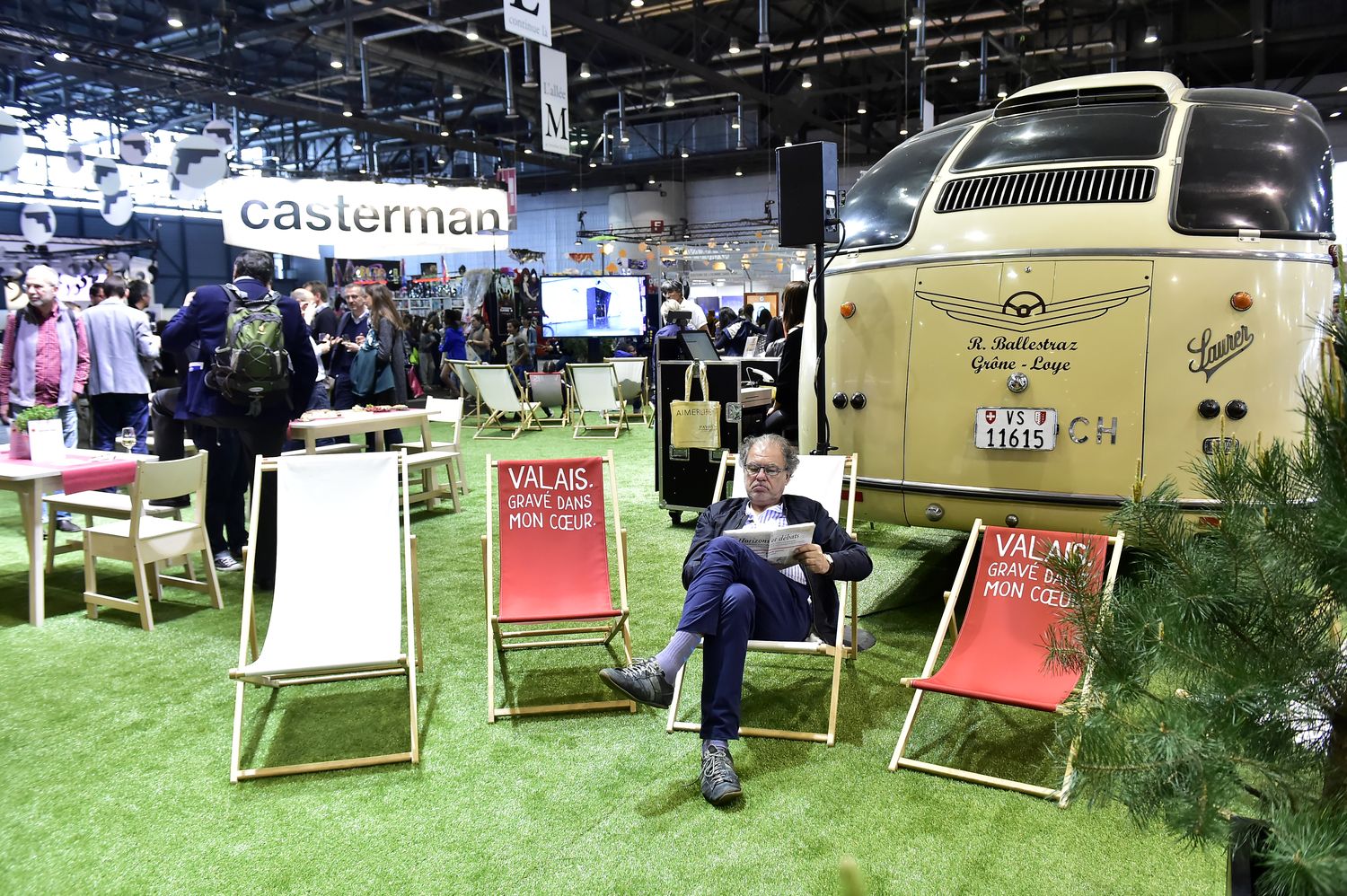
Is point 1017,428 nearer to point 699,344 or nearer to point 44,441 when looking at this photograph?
point 699,344

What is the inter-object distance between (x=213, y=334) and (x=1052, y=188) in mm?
4349

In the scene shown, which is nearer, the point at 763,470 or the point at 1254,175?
the point at 763,470

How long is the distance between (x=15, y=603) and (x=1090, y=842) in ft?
18.2

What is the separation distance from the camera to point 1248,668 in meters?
1.38

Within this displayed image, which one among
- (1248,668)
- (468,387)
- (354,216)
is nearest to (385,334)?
(354,216)

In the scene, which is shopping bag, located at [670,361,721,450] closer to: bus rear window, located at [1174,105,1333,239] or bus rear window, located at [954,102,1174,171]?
bus rear window, located at [954,102,1174,171]

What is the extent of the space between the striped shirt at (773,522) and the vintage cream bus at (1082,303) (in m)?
0.90

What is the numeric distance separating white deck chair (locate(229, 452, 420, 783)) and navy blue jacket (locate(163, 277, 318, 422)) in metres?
1.09

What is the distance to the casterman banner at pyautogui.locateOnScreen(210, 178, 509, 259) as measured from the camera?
7922 mm

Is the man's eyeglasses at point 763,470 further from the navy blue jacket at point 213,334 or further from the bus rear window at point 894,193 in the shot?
the navy blue jacket at point 213,334

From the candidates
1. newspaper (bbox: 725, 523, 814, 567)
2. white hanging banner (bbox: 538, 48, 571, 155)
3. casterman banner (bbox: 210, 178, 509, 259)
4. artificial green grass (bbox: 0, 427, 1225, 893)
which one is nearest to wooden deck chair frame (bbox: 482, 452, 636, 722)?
artificial green grass (bbox: 0, 427, 1225, 893)

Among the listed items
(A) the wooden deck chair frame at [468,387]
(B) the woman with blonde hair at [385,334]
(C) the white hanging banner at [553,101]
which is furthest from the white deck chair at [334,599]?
(A) the wooden deck chair frame at [468,387]

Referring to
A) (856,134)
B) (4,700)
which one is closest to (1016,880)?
(4,700)

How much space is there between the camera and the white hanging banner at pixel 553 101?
33.5 feet
